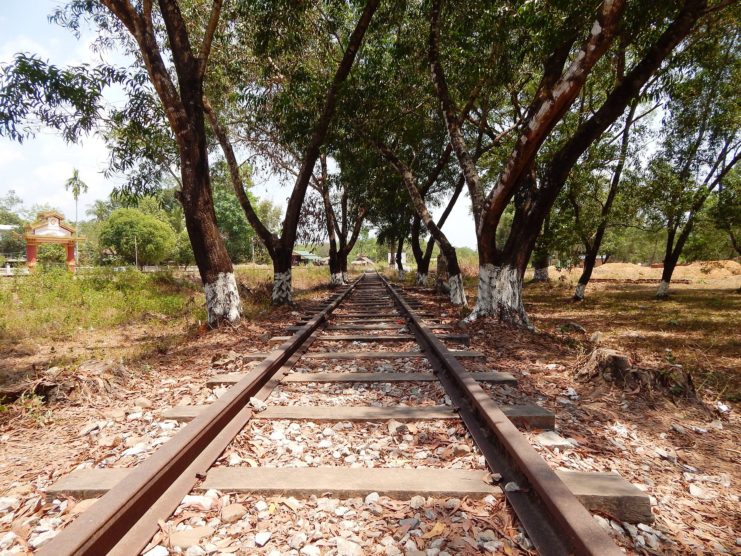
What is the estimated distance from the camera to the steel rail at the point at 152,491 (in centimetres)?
136

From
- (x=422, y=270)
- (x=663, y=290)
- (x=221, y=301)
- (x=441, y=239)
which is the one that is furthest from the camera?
(x=422, y=270)

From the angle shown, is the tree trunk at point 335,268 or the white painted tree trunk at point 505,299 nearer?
the white painted tree trunk at point 505,299

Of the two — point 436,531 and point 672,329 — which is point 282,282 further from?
point 672,329

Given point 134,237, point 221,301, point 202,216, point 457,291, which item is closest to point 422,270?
point 457,291

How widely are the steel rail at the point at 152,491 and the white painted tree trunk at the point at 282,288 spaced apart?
20.6 feet

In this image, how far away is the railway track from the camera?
1453 millimetres

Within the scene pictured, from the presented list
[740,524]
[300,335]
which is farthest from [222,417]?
[740,524]

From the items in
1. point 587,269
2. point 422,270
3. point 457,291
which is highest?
point 587,269

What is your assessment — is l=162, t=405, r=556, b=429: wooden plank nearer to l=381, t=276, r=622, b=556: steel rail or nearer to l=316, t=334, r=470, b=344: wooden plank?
l=381, t=276, r=622, b=556: steel rail

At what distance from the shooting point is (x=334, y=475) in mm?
1948

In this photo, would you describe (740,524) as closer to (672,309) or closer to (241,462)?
(241,462)

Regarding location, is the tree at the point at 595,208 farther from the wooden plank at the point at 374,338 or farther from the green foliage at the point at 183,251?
the green foliage at the point at 183,251

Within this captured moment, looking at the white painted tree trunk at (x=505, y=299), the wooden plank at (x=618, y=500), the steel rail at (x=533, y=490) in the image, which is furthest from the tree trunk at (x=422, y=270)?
the wooden plank at (x=618, y=500)

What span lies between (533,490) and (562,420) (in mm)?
1168
